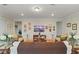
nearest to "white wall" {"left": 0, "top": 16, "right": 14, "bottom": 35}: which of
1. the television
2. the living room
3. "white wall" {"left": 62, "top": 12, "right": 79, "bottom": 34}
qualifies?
the living room

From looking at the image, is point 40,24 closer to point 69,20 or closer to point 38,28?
point 38,28

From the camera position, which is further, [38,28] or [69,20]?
[38,28]

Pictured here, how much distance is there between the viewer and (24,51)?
2752 millimetres

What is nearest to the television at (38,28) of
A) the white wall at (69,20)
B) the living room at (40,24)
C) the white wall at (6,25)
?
the living room at (40,24)

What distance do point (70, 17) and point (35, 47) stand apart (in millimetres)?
1238

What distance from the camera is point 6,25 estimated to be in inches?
123

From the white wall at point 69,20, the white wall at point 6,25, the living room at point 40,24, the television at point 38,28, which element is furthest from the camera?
the television at point 38,28

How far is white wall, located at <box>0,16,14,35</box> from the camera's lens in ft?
9.76

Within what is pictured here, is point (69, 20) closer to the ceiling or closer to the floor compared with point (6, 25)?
closer to the ceiling

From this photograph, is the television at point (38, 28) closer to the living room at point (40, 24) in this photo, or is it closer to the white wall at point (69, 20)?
the living room at point (40, 24)

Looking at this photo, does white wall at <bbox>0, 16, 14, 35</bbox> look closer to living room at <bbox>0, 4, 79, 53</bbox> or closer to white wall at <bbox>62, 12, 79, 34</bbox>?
living room at <bbox>0, 4, 79, 53</bbox>

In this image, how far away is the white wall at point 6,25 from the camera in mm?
2974

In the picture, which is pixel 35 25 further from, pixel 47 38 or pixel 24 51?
pixel 24 51

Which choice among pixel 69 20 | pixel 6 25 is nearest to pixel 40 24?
pixel 69 20
